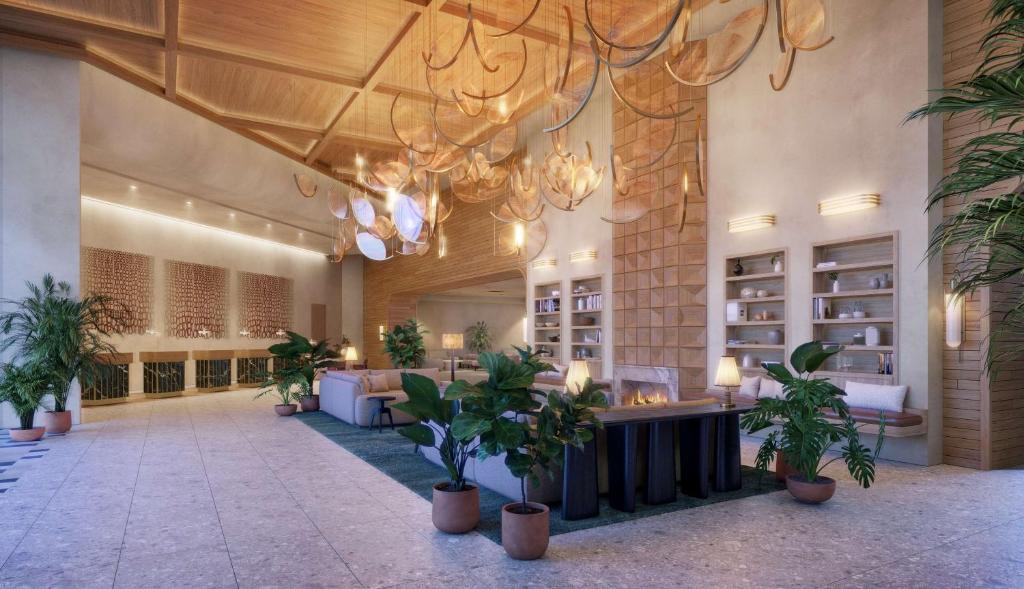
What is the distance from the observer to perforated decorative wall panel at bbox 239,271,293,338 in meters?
15.8

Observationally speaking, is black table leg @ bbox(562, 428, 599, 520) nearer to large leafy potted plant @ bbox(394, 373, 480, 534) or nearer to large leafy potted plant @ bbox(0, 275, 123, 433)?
large leafy potted plant @ bbox(394, 373, 480, 534)

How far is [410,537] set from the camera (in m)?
3.87

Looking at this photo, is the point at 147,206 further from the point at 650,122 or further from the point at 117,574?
the point at 117,574

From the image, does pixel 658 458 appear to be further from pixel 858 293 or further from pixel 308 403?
pixel 308 403

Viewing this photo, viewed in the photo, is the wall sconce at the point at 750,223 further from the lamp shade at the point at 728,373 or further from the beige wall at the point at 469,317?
the beige wall at the point at 469,317

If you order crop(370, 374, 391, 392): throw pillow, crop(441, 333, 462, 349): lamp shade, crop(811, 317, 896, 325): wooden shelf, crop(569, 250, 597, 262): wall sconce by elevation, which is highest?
crop(569, 250, 597, 262): wall sconce

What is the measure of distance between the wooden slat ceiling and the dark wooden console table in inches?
129

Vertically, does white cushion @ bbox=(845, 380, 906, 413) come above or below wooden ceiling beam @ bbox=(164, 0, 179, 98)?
below

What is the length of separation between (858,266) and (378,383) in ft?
22.3

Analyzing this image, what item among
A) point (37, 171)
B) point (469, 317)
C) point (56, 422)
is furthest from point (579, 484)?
point (469, 317)

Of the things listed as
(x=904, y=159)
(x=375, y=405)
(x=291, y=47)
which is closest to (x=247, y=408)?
(x=375, y=405)

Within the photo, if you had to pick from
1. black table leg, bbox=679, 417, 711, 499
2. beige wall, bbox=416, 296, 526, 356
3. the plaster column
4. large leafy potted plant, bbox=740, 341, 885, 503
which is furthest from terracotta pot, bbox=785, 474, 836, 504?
beige wall, bbox=416, 296, 526, 356

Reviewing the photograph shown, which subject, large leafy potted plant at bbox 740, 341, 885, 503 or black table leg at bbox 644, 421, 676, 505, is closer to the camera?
large leafy potted plant at bbox 740, 341, 885, 503

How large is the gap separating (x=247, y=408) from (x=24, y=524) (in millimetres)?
6894
